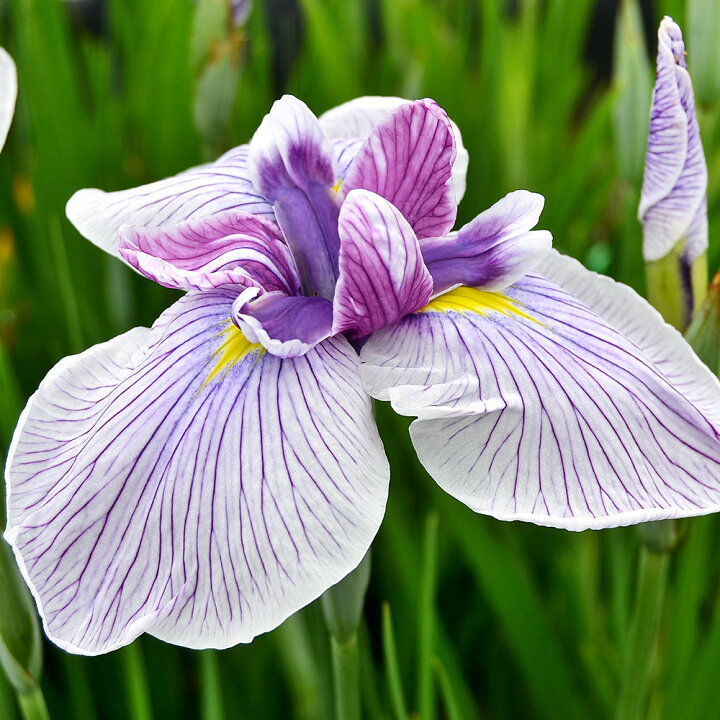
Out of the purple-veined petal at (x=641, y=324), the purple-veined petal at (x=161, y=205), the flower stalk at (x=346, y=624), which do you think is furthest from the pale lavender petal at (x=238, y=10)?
the flower stalk at (x=346, y=624)

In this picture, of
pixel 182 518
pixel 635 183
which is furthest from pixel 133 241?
pixel 635 183

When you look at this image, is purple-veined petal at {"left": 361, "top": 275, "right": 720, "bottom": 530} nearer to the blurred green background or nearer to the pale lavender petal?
the blurred green background

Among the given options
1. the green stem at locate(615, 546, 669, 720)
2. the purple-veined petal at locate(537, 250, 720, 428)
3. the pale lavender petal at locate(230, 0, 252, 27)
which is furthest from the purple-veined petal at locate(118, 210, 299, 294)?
the pale lavender petal at locate(230, 0, 252, 27)

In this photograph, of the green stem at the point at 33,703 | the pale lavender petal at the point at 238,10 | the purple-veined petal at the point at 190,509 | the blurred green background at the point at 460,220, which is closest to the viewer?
the purple-veined petal at the point at 190,509

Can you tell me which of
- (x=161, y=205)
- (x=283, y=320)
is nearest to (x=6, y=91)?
(x=161, y=205)

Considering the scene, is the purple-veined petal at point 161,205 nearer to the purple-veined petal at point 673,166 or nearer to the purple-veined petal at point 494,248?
the purple-veined petal at point 494,248

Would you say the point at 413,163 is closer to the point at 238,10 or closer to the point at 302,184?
the point at 302,184
